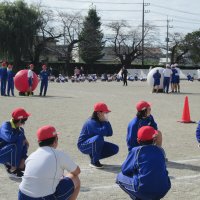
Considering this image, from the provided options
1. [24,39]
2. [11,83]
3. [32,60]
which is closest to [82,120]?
[11,83]

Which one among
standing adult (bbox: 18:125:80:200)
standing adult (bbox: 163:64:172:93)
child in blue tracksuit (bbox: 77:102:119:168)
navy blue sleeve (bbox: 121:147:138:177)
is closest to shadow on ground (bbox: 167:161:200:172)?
child in blue tracksuit (bbox: 77:102:119:168)

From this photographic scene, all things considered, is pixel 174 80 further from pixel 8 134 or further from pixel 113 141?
pixel 8 134

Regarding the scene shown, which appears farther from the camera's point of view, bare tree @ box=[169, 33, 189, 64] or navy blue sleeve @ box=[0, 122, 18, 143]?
bare tree @ box=[169, 33, 189, 64]

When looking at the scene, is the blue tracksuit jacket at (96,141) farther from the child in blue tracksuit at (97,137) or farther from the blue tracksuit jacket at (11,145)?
the blue tracksuit jacket at (11,145)

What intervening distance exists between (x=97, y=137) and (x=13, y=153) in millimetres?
1586

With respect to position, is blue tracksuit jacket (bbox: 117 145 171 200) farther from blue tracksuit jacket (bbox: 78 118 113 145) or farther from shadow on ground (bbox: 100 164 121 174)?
blue tracksuit jacket (bbox: 78 118 113 145)

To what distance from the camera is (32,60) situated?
62.0 meters

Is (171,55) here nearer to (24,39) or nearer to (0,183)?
(24,39)

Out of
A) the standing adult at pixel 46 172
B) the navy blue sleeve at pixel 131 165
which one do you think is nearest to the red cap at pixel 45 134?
the standing adult at pixel 46 172

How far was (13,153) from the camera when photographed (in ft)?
25.0

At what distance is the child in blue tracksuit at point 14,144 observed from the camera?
7.60 m

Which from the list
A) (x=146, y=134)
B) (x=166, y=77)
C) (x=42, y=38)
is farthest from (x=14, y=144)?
(x=42, y=38)

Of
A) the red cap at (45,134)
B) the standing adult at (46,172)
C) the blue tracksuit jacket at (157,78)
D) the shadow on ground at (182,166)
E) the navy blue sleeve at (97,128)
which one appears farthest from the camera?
the blue tracksuit jacket at (157,78)

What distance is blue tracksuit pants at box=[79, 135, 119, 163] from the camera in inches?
321
